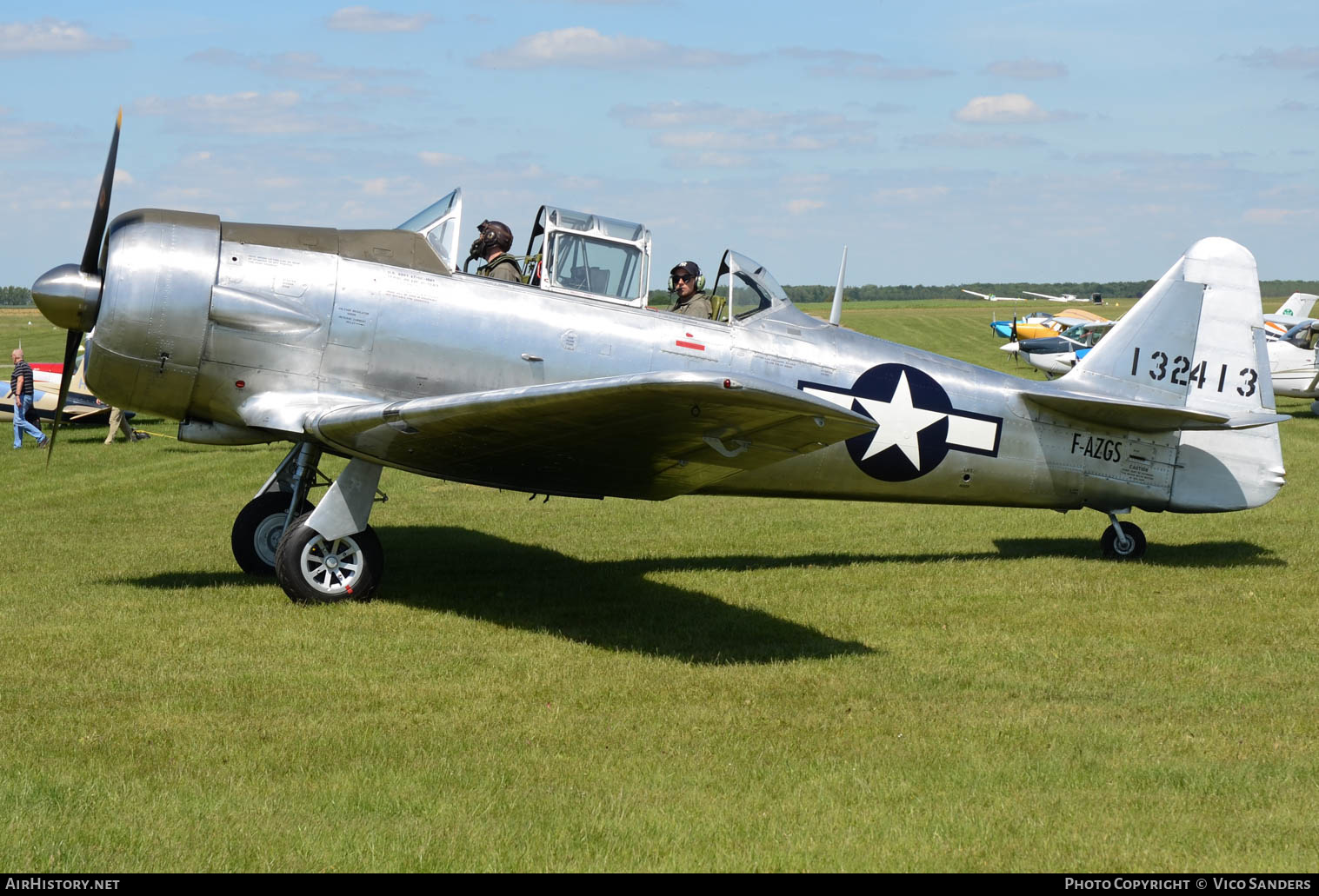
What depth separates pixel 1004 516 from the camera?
13188 millimetres

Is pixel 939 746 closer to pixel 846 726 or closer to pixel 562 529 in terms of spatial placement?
pixel 846 726

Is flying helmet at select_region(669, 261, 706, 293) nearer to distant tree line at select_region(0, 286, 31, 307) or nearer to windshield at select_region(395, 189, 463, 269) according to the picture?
windshield at select_region(395, 189, 463, 269)

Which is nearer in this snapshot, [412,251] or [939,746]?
[939,746]

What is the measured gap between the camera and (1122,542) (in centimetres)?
1045

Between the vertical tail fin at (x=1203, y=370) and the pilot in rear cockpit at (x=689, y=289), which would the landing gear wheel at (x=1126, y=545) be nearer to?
the vertical tail fin at (x=1203, y=370)

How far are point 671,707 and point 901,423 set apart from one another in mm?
4102

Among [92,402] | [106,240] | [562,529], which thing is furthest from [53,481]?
[106,240]

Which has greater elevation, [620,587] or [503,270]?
[503,270]

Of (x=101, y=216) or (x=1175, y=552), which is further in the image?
(x=1175, y=552)

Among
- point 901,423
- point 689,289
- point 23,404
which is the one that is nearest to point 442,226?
point 689,289

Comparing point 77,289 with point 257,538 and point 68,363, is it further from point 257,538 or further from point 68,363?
point 257,538

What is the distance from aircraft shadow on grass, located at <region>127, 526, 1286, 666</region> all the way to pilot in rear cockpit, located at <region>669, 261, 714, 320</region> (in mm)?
2103

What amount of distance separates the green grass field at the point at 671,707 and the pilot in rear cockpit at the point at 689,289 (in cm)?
210

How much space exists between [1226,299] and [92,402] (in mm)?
18620
